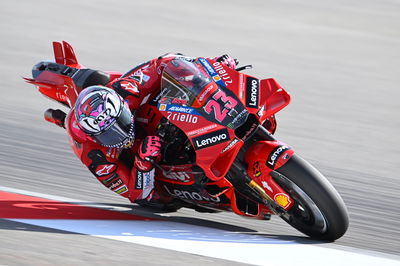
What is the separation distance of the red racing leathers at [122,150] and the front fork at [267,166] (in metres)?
0.83

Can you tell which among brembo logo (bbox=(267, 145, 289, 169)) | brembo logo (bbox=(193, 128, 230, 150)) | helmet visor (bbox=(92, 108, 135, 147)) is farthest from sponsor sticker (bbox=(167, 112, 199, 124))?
brembo logo (bbox=(267, 145, 289, 169))

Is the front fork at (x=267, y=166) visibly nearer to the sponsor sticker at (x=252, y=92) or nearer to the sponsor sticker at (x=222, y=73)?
the sponsor sticker at (x=252, y=92)

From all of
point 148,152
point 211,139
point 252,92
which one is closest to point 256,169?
point 211,139

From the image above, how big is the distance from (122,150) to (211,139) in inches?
42.0

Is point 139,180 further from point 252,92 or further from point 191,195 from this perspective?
point 252,92

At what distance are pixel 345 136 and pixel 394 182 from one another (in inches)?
59.1

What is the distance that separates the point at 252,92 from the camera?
536cm

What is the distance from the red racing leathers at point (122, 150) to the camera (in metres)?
5.84

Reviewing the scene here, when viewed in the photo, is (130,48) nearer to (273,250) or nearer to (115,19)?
(115,19)

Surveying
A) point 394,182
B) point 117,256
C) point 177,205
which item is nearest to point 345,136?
point 394,182

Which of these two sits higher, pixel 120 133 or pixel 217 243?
pixel 120 133

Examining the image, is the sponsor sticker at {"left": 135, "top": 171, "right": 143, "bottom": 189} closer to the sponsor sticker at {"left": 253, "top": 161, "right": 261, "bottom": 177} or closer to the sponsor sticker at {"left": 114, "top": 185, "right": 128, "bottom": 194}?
the sponsor sticker at {"left": 114, "top": 185, "right": 128, "bottom": 194}

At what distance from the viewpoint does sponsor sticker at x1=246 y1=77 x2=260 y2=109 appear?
527cm

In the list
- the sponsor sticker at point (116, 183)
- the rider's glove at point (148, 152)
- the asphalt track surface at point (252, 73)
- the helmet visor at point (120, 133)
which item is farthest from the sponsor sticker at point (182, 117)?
the asphalt track surface at point (252, 73)
